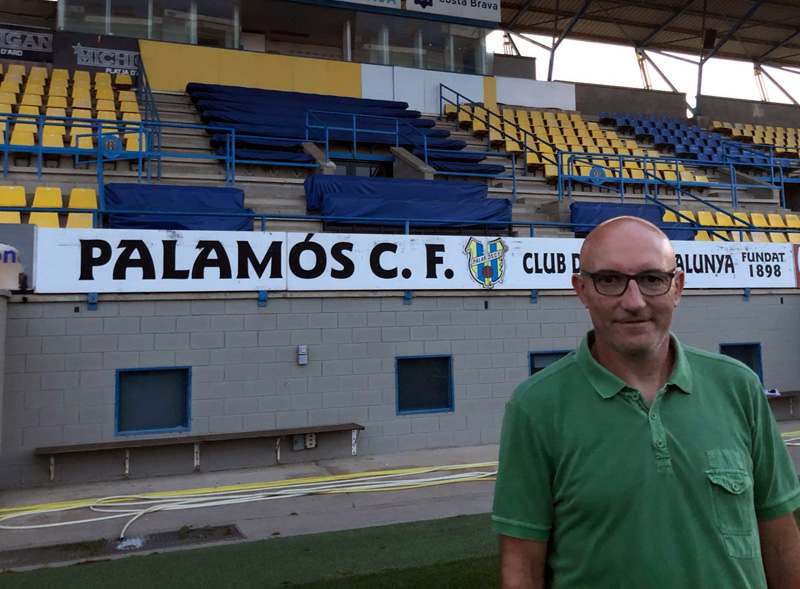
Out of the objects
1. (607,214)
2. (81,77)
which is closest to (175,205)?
(607,214)

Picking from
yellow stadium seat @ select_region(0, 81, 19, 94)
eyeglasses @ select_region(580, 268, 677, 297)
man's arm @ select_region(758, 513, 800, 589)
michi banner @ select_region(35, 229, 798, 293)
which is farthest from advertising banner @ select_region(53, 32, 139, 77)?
man's arm @ select_region(758, 513, 800, 589)

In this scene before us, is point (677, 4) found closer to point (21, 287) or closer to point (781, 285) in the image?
point (781, 285)

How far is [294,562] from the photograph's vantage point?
5.16m

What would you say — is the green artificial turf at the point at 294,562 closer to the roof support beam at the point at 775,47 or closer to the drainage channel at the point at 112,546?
the drainage channel at the point at 112,546

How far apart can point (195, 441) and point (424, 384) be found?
10.9 feet

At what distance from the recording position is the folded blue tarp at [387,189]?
1152 centimetres

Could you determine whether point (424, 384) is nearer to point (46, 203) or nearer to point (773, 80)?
point (46, 203)

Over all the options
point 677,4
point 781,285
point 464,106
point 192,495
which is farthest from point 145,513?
point 677,4

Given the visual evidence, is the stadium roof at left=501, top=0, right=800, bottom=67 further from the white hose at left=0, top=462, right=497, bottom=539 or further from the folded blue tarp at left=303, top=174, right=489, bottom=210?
the white hose at left=0, top=462, right=497, bottom=539

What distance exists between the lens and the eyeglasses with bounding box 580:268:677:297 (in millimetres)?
1726

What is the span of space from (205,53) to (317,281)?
37.5 ft

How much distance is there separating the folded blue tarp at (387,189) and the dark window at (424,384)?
342 centimetres

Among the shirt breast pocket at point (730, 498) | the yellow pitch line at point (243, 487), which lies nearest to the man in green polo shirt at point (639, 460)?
the shirt breast pocket at point (730, 498)

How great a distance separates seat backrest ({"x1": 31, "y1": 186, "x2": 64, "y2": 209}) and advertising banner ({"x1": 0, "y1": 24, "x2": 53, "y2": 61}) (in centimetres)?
920
